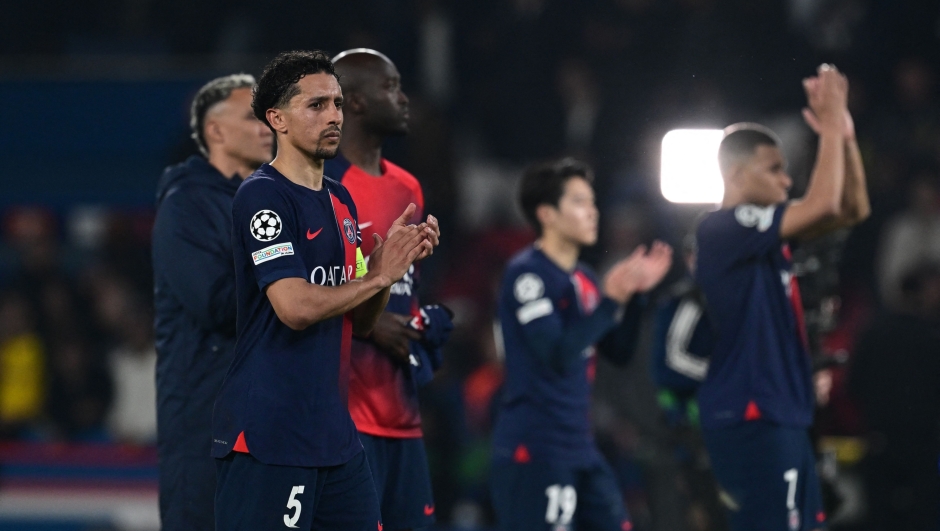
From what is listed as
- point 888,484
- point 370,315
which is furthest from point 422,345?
point 888,484

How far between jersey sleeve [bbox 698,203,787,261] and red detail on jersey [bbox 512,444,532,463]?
4.09 feet

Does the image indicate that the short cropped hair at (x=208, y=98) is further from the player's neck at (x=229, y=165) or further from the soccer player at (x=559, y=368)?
the soccer player at (x=559, y=368)

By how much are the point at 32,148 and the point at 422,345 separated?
8.49 m

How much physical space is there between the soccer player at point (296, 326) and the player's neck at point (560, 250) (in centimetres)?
221

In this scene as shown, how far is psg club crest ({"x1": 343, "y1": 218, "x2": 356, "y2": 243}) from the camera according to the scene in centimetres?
377

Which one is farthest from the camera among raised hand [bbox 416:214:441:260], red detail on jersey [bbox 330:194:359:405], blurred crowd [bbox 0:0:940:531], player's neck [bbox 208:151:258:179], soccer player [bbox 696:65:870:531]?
blurred crowd [bbox 0:0:940:531]

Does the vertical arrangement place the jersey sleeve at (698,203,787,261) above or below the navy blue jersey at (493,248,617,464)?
above

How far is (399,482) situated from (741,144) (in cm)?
219

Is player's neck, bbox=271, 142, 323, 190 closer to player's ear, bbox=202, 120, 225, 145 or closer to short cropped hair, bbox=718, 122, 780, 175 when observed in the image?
player's ear, bbox=202, 120, 225, 145

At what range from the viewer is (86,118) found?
11.8 metres

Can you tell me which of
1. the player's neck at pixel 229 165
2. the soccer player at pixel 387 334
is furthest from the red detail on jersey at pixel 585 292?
the player's neck at pixel 229 165

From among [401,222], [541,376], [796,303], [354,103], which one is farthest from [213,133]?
[796,303]

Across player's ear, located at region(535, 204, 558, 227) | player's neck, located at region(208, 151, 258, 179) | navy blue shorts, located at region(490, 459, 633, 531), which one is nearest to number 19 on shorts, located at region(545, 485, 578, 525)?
navy blue shorts, located at region(490, 459, 633, 531)

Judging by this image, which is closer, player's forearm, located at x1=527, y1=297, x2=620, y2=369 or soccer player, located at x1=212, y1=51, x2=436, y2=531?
soccer player, located at x1=212, y1=51, x2=436, y2=531
